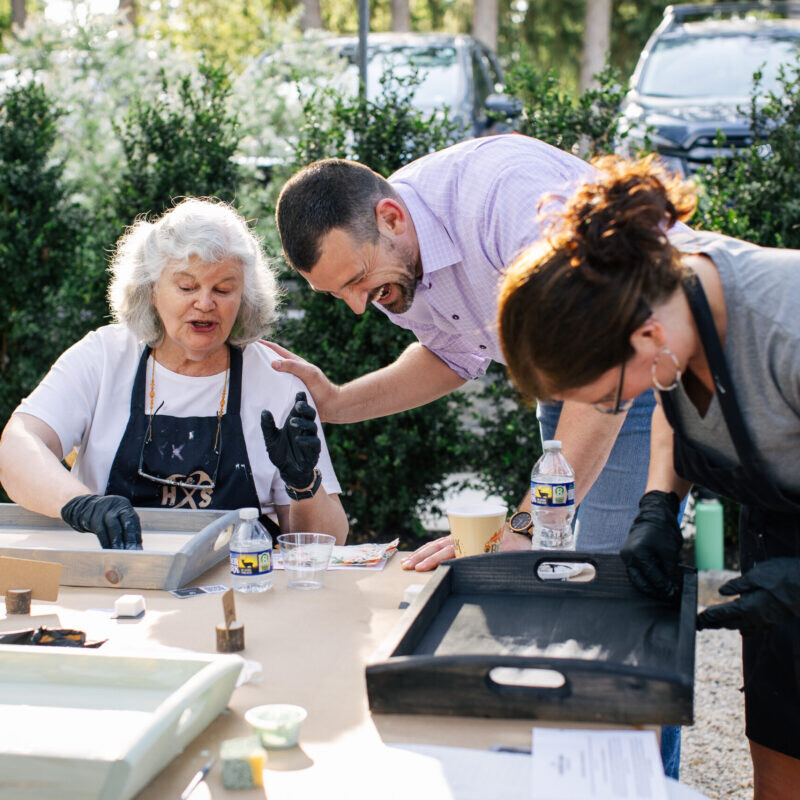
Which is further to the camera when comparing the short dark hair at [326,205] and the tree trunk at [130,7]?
the tree trunk at [130,7]

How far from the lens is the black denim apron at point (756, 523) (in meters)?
1.53

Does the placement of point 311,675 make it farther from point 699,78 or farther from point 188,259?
point 699,78

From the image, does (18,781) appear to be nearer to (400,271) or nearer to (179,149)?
(400,271)

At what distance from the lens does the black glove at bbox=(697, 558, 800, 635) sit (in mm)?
1541

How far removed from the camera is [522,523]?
86.7 inches

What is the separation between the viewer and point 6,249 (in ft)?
15.0

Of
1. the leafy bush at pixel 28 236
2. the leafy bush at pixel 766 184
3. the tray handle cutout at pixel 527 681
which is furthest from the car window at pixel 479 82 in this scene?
the tray handle cutout at pixel 527 681

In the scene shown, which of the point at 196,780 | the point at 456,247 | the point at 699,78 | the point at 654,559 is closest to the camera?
the point at 196,780

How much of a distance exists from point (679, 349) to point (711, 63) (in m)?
6.66

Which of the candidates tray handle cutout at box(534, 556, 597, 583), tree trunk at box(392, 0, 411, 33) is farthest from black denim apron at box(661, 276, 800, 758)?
tree trunk at box(392, 0, 411, 33)

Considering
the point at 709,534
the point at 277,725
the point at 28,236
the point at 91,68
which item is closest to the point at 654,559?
the point at 277,725

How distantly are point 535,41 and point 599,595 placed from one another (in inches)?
813

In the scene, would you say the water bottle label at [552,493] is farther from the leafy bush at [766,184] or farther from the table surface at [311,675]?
the leafy bush at [766,184]

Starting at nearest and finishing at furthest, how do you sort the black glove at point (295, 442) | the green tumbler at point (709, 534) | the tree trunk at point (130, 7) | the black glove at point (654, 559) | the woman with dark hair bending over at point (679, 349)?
1. the woman with dark hair bending over at point (679, 349)
2. the black glove at point (654, 559)
3. the black glove at point (295, 442)
4. the green tumbler at point (709, 534)
5. the tree trunk at point (130, 7)
